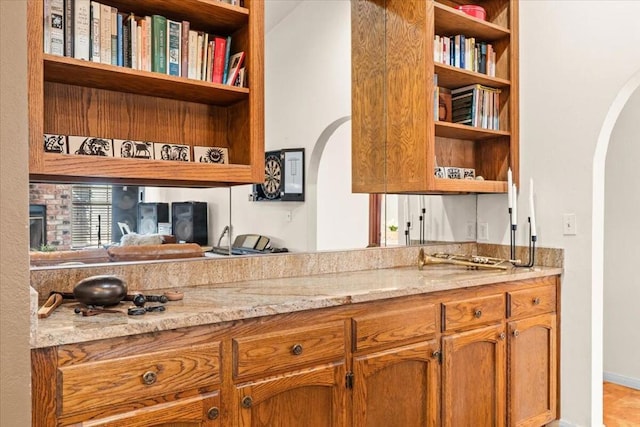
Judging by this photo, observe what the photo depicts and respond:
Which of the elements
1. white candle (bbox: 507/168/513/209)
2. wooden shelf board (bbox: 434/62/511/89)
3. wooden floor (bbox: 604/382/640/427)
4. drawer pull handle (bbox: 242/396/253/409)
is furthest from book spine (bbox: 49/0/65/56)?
wooden floor (bbox: 604/382/640/427)

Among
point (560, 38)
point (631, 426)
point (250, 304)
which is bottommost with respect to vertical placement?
point (631, 426)

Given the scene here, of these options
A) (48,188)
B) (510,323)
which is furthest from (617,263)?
(48,188)

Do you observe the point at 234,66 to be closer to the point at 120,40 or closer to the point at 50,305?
the point at 120,40

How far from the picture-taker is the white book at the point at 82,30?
5.42ft

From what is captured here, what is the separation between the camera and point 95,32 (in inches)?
66.9

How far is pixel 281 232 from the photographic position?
89.9 inches

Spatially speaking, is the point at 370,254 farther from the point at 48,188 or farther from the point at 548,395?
the point at 48,188

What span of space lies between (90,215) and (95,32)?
648 mm

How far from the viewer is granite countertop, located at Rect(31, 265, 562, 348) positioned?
4.22 feet

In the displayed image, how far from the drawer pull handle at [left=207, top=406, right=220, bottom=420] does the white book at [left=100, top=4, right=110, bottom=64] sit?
1225 mm

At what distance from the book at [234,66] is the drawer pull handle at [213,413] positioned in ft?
4.07

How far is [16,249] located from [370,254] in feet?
6.39

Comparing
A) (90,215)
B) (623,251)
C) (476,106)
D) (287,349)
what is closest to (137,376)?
(287,349)

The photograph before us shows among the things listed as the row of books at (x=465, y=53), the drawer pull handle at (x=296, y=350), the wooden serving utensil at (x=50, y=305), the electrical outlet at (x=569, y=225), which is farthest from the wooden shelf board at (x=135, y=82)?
the electrical outlet at (x=569, y=225)
